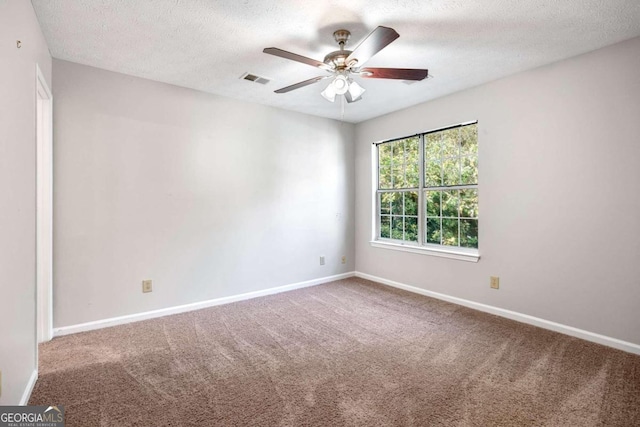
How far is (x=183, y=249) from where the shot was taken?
3.43 metres

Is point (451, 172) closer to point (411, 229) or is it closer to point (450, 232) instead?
point (450, 232)

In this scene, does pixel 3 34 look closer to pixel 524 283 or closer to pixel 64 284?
pixel 64 284

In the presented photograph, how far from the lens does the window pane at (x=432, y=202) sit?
3.97 m

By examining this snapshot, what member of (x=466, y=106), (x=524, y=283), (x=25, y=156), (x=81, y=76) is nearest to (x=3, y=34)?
(x=25, y=156)

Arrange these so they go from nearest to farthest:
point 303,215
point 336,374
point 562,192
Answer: point 336,374 < point 562,192 < point 303,215

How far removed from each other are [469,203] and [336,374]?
8.14 feet

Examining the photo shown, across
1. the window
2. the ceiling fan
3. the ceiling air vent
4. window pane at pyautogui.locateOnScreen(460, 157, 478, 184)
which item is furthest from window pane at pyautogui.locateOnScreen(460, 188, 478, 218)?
the ceiling air vent

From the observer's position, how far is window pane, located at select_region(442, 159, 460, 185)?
3.74 m

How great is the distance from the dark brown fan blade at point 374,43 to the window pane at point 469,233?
2.30m

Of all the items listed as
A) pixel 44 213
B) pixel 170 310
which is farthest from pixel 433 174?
pixel 44 213

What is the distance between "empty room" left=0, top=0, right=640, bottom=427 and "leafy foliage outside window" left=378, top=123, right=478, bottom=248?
0.09 ft

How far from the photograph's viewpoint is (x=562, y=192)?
282cm

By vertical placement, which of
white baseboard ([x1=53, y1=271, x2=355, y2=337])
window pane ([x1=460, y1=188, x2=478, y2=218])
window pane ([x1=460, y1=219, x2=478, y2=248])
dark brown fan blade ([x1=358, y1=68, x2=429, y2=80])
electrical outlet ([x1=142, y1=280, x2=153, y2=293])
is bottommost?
white baseboard ([x1=53, y1=271, x2=355, y2=337])

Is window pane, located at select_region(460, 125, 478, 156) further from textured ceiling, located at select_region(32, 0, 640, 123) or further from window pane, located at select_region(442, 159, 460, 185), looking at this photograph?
textured ceiling, located at select_region(32, 0, 640, 123)
